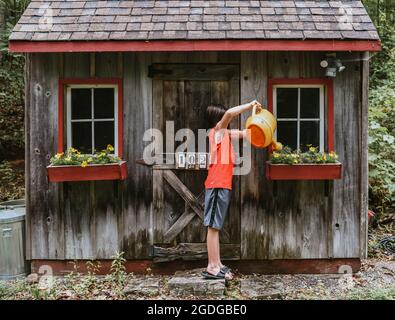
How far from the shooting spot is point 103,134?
6156 millimetres

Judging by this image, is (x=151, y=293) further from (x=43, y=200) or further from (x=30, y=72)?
(x=30, y=72)

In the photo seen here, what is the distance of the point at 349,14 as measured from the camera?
6004mm

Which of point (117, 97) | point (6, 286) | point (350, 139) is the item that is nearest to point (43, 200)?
point (6, 286)

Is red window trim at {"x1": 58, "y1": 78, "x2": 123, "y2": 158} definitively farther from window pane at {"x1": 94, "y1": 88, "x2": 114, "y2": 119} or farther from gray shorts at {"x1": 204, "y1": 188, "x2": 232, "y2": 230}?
gray shorts at {"x1": 204, "y1": 188, "x2": 232, "y2": 230}

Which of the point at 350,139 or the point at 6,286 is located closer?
the point at 6,286

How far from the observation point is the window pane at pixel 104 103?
6129 mm

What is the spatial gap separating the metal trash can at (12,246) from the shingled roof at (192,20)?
2364 mm

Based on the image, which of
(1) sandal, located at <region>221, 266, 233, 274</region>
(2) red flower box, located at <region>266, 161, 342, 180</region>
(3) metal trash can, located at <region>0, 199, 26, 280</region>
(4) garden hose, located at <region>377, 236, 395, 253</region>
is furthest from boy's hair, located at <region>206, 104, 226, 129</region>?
(4) garden hose, located at <region>377, 236, 395, 253</region>

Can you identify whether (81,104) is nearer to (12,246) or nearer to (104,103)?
(104,103)

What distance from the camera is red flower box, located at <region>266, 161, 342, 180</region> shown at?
5703 mm

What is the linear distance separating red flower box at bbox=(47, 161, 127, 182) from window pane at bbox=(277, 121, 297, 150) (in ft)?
7.12

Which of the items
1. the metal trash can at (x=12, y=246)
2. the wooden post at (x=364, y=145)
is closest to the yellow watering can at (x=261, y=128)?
the wooden post at (x=364, y=145)

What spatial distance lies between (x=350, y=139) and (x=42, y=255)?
4453 mm

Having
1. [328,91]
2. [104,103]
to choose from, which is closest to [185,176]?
[104,103]
